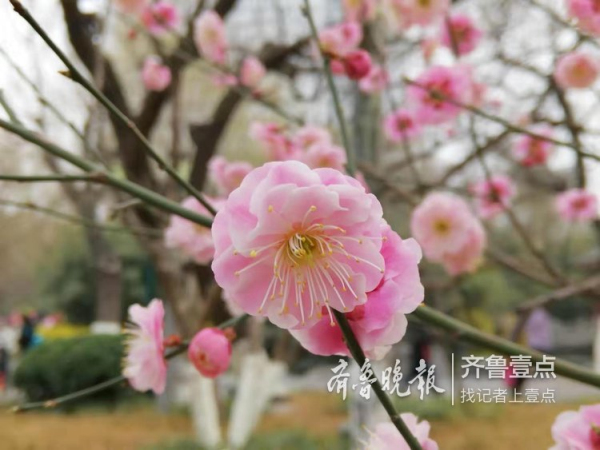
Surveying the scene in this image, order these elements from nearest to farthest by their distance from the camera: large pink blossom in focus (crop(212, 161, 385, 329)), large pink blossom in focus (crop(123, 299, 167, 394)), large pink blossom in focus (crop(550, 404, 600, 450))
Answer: large pink blossom in focus (crop(212, 161, 385, 329)), large pink blossom in focus (crop(550, 404, 600, 450)), large pink blossom in focus (crop(123, 299, 167, 394))

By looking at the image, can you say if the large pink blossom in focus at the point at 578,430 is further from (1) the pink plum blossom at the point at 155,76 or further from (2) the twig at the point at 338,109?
(1) the pink plum blossom at the point at 155,76

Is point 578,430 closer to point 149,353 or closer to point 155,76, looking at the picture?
point 149,353

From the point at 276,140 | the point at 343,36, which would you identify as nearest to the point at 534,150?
the point at 343,36

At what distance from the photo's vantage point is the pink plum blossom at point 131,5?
2115mm

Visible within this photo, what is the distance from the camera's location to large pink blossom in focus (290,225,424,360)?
1.41 ft

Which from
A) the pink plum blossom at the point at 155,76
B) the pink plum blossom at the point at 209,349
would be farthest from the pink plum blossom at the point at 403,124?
the pink plum blossom at the point at 209,349

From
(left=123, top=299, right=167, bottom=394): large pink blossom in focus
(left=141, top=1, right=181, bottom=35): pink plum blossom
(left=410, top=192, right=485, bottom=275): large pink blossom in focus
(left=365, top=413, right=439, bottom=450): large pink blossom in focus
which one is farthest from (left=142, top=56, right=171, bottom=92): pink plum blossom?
(left=365, top=413, right=439, bottom=450): large pink blossom in focus

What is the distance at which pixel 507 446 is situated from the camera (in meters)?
2.74

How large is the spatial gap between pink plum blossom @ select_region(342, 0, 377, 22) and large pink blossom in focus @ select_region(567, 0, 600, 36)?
37.3 inches

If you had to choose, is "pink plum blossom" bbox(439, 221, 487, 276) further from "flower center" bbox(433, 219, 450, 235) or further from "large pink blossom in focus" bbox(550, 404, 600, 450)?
"large pink blossom in focus" bbox(550, 404, 600, 450)

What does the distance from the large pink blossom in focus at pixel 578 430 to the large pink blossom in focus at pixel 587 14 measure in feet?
3.32

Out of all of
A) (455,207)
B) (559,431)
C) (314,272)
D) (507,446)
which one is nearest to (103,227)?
(314,272)

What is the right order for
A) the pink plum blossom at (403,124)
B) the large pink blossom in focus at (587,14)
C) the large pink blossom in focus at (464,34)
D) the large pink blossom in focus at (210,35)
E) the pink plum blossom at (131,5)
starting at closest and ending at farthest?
the large pink blossom in focus at (587,14) < the pink plum blossom at (403,124) < the large pink blossom in focus at (464,34) < the pink plum blossom at (131,5) < the large pink blossom in focus at (210,35)

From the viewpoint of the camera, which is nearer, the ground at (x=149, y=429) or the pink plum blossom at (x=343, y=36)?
the pink plum blossom at (x=343, y=36)
